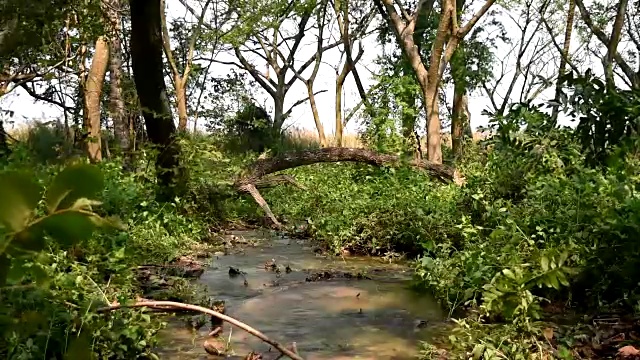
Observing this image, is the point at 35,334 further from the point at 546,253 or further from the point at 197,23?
the point at 197,23

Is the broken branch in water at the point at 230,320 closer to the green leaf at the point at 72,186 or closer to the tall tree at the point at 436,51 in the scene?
the green leaf at the point at 72,186

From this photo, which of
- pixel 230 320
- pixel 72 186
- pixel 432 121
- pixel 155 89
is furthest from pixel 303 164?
pixel 72 186

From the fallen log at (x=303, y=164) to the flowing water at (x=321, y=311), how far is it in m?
2.67

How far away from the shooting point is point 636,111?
3.44m

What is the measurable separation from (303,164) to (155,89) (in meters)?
3.21

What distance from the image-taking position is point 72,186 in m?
0.52

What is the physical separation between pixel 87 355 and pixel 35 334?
1.95 metres

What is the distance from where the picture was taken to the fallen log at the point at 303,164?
909 cm

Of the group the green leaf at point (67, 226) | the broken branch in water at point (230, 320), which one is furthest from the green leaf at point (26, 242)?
the broken branch in water at point (230, 320)

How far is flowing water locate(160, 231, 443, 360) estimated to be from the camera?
11.3 ft

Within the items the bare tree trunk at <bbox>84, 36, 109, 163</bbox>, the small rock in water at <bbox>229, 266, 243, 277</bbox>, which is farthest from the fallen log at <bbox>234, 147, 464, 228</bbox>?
the bare tree trunk at <bbox>84, 36, 109, 163</bbox>

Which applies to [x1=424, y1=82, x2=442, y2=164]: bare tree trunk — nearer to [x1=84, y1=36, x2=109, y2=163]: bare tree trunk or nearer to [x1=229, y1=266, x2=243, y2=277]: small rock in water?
[x1=84, y1=36, x2=109, y2=163]: bare tree trunk

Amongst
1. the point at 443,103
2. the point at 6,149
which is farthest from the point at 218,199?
the point at 443,103

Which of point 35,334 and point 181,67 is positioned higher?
point 181,67
